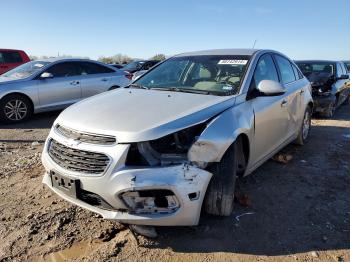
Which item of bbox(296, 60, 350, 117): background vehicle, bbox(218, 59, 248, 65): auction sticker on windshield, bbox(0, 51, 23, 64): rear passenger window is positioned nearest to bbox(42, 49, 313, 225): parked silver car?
bbox(218, 59, 248, 65): auction sticker on windshield

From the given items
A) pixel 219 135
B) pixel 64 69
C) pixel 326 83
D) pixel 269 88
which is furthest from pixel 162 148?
pixel 326 83

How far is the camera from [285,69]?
5215mm

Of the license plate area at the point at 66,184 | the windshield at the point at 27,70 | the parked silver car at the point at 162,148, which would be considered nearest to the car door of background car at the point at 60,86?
the windshield at the point at 27,70

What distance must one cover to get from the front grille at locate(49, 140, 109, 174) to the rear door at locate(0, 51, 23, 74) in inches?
486

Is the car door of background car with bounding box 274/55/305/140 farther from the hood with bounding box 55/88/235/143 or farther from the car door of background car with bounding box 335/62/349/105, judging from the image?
the car door of background car with bounding box 335/62/349/105

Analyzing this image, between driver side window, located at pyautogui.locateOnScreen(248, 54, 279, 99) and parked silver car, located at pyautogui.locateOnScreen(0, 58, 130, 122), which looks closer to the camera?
driver side window, located at pyautogui.locateOnScreen(248, 54, 279, 99)

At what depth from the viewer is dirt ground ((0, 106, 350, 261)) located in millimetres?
2896

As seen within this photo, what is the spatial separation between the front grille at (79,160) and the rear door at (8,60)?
40.5 ft

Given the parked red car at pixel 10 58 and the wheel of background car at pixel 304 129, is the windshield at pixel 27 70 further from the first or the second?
the parked red car at pixel 10 58

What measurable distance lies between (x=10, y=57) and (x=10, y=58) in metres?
0.04

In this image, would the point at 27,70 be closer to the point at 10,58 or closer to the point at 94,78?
the point at 94,78

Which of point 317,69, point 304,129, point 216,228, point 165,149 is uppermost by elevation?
point 317,69

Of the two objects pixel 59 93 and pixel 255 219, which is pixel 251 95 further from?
pixel 59 93

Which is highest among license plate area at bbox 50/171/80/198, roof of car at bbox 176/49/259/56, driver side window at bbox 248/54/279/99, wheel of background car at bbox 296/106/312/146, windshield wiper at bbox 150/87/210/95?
roof of car at bbox 176/49/259/56
